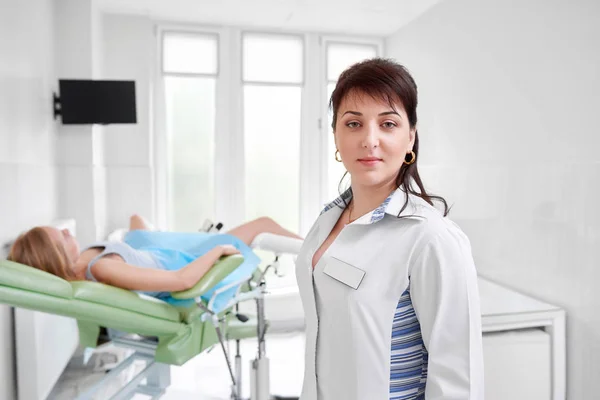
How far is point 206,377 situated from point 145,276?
4.98 feet

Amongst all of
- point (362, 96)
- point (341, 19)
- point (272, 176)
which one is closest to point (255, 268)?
point (362, 96)

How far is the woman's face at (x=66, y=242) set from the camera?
209 centimetres

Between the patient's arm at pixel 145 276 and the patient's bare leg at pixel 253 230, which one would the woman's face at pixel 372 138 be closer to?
the patient's arm at pixel 145 276

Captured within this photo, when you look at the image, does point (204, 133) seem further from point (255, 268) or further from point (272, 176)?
point (255, 268)

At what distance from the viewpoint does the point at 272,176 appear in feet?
16.2

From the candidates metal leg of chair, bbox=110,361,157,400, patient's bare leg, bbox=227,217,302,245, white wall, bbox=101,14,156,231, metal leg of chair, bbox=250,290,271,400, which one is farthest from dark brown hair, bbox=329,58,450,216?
white wall, bbox=101,14,156,231

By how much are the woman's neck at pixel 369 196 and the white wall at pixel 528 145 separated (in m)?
1.58

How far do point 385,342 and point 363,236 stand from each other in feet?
0.72

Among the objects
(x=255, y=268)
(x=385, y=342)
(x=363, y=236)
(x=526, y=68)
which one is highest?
(x=526, y=68)

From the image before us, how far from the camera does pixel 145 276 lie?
2.07 m

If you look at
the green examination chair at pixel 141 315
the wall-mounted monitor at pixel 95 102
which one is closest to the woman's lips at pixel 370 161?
the green examination chair at pixel 141 315

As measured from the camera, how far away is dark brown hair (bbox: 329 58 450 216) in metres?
1.00

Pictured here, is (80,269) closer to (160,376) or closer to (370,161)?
(160,376)

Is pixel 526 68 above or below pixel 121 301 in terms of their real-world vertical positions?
above
